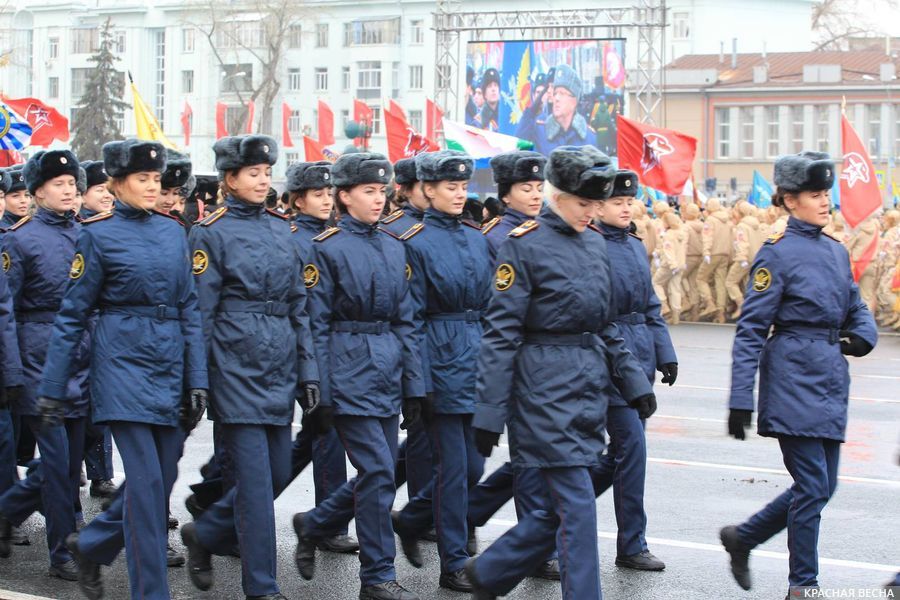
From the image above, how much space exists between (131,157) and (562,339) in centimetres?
200

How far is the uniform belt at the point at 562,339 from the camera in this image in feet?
20.3

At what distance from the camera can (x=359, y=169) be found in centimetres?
734

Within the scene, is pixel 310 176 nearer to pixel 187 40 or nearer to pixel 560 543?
pixel 560 543

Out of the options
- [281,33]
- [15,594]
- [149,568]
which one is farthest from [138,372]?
[281,33]

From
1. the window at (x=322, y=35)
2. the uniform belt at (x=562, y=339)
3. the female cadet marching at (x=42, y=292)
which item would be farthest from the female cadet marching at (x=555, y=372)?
the window at (x=322, y=35)

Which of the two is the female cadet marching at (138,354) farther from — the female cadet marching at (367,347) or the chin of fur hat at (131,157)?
the female cadet marching at (367,347)

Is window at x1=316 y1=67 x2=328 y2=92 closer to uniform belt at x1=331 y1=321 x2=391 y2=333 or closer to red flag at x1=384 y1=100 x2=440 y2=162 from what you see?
red flag at x1=384 y1=100 x2=440 y2=162

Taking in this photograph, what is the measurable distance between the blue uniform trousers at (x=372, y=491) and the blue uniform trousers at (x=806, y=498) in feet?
5.69

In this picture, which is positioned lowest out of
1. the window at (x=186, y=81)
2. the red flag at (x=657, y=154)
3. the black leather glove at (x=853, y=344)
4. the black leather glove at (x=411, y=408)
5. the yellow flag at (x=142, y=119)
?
the black leather glove at (x=411, y=408)

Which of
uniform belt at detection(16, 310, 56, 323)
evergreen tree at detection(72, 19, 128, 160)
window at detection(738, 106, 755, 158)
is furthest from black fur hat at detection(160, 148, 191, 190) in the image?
window at detection(738, 106, 755, 158)

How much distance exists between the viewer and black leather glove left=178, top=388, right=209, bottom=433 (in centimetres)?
655

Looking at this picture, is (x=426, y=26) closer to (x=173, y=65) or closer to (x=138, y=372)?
(x=173, y=65)

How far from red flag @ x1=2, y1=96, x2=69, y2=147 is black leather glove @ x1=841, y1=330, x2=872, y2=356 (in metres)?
14.1

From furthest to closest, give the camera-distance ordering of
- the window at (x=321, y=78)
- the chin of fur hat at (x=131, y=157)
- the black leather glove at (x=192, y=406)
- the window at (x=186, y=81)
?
the window at (x=186, y=81) → the window at (x=321, y=78) → the chin of fur hat at (x=131, y=157) → the black leather glove at (x=192, y=406)
